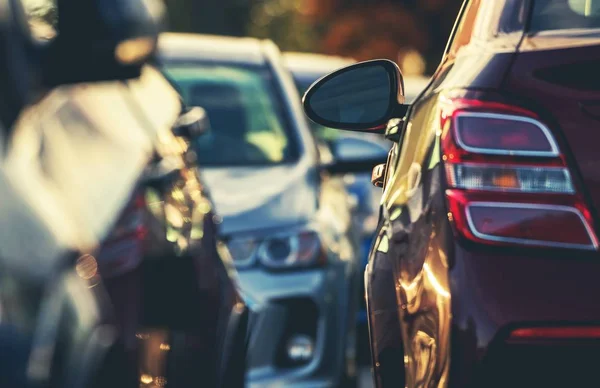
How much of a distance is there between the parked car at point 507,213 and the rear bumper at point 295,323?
3.61 m

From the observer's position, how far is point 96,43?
14.1 feet

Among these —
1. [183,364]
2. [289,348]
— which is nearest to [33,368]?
[183,364]

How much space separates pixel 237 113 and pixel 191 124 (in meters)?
2.59

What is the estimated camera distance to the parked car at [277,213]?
24.6 ft

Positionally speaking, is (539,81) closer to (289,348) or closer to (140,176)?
(140,176)

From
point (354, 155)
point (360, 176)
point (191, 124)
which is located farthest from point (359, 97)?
point (360, 176)

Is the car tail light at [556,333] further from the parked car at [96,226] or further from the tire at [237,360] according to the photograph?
the tire at [237,360]

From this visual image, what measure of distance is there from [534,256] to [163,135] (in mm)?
2439

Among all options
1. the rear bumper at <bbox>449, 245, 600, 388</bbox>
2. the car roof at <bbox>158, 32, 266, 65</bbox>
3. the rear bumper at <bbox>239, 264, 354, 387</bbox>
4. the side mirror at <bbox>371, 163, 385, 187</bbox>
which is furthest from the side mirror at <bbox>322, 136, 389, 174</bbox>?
the rear bumper at <bbox>449, 245, 600, 388</bbox>

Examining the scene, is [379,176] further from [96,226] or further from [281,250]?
[281,250]

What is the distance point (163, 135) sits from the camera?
221 inches

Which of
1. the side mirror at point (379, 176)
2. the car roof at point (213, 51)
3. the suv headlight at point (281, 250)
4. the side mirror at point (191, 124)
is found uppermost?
the side mirror at point (379, 176)

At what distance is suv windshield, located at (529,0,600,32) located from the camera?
370 centimetres

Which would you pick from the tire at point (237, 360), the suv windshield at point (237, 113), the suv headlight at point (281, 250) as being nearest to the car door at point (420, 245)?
the tire at point (237, 360)
